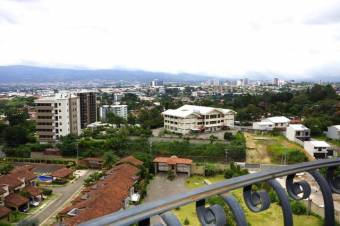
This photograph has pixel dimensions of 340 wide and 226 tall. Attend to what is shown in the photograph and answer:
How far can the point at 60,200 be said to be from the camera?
1238 cm

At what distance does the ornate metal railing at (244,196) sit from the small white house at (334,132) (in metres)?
21.2

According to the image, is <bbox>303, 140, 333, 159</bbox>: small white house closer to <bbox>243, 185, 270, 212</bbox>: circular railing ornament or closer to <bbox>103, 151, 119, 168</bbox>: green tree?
<bbox>103, 151, 119, 168</bbox>: green tree

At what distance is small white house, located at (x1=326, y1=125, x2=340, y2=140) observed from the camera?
20688 millimetres

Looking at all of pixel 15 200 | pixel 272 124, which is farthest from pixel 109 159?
pixel 272 124

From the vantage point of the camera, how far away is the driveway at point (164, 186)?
41.5 feet

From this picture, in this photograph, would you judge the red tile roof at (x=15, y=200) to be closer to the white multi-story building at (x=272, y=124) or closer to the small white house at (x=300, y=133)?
the small white house at (x=300, y=133)

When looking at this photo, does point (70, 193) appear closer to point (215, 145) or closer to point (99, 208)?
point (99, 208)

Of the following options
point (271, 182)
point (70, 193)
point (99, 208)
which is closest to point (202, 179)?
point (70, 193)

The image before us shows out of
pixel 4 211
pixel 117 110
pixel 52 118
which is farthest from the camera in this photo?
pixel 117 110

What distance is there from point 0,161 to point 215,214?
18.5 meters

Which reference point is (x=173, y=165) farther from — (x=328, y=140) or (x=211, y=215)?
Result: (x=211, y=215)

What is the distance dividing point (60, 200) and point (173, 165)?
5.05 m

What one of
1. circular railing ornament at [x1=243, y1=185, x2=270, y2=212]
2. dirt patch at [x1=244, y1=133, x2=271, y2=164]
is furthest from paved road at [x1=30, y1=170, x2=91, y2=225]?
circular railing ornament at [x1=243, y1=185, x2=270, y2=212]

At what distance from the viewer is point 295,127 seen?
67.7 feet
